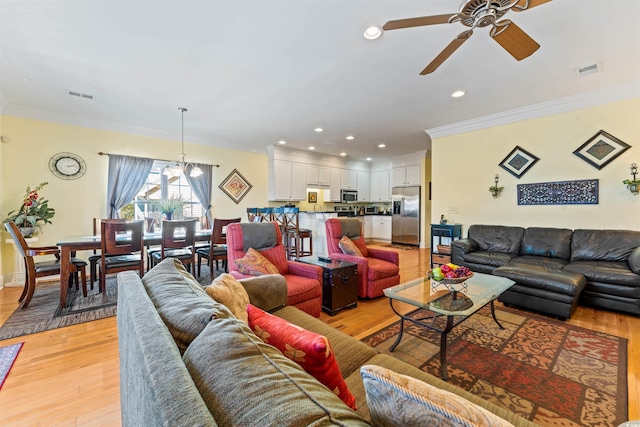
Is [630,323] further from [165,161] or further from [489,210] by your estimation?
[165,161]

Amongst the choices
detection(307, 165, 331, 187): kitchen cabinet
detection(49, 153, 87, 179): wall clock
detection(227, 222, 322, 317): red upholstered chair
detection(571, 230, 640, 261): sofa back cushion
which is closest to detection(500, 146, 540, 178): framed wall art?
detection(571, 230, 640, 261): sofa back cushion

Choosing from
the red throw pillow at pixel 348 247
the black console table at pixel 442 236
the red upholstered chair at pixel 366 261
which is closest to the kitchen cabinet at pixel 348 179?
the black console table at pixel 442 236

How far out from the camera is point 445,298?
7.06 ft

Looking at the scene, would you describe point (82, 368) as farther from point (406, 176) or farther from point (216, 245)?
point (406, 176)

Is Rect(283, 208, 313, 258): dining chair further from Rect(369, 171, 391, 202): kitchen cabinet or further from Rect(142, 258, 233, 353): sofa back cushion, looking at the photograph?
Rect(369, 171, 391, 202): kitchen cabinet

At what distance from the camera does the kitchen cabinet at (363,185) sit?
8.58 m

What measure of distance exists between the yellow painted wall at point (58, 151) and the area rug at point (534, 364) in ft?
16.4

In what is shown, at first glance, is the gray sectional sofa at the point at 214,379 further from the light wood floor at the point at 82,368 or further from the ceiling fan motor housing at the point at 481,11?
the ceiling fan motor housing at the point at 481,11

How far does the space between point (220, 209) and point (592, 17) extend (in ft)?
19.4

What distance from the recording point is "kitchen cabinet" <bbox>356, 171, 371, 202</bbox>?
858 cm

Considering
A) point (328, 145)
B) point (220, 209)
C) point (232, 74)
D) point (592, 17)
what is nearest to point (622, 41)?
point (592, 17)

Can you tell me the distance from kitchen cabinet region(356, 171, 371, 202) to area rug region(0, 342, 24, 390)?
299 inches

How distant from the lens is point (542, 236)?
387 centimetres

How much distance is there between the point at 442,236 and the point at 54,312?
5.72 m
